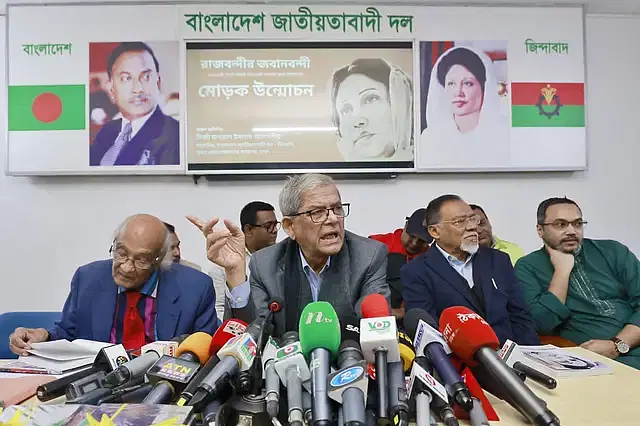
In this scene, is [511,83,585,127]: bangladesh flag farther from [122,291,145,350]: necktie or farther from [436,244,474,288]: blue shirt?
[122,291,145,350]: necktie

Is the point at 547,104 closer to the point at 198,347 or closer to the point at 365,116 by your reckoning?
the point at 365,116

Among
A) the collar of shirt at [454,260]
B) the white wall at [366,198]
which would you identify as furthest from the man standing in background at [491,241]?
the collar of shirt at [454,260]

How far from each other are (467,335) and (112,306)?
1470 mm

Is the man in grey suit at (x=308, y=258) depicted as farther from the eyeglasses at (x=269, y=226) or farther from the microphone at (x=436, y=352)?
the eyeglasses at (x=269, y=226)

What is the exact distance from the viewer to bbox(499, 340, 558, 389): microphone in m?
1.21

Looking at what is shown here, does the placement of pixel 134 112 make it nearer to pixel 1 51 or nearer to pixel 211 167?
pixel 211 167

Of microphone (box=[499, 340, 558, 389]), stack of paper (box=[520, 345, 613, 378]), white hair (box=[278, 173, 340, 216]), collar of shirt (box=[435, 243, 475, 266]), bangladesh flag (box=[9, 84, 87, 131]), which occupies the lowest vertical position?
stack of paper (box=[520, 345, 613, 378])

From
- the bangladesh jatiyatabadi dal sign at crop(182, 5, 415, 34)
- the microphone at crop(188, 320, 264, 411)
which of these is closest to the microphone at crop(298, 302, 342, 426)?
the microphone at crop(188, 320, 264, 411)

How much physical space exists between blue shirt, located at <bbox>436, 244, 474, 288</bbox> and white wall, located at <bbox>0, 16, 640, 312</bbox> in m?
1.21

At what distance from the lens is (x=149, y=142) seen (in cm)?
336

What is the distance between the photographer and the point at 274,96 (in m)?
3.45

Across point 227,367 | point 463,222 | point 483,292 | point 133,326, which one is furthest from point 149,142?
point 227,367

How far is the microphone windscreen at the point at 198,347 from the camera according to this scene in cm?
119

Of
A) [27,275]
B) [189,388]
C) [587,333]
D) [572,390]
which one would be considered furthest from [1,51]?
[587,333]
